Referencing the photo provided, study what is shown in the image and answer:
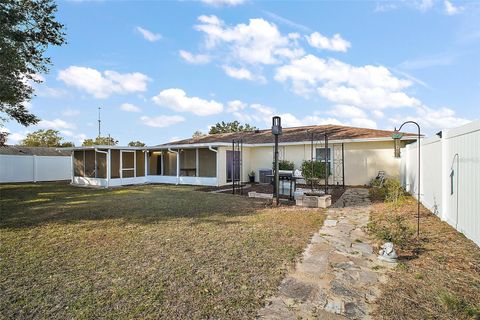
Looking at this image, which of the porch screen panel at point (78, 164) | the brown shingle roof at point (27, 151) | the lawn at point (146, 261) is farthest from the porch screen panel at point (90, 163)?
the lawn at point (146, 261)

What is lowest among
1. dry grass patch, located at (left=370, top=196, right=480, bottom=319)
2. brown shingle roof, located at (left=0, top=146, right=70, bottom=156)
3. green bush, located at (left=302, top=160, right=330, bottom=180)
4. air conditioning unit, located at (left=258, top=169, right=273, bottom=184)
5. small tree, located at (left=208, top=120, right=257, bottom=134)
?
dry grass patch, located at (left=370, top=196, right=480, bottom=319)

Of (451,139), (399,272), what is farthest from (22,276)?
(451,139)

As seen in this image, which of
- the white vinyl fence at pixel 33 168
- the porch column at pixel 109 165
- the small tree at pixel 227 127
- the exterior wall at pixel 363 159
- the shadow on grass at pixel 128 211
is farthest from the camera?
the small tree at pixel 227 127

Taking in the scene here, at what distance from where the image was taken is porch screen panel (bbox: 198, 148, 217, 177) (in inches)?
614

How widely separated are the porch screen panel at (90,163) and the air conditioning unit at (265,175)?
10032 millimetres

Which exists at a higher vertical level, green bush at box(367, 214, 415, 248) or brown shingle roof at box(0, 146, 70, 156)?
brown shingle roof at box(0, 146, 70, 156)

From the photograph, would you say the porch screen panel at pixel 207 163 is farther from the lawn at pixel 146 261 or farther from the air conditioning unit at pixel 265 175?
the lawn at pixel 146 261

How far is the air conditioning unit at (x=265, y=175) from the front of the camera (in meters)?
15.5

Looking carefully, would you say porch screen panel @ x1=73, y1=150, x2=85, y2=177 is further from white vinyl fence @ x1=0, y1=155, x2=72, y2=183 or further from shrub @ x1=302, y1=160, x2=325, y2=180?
shrub @ x1=302, y1=160, x2=325, y2=180

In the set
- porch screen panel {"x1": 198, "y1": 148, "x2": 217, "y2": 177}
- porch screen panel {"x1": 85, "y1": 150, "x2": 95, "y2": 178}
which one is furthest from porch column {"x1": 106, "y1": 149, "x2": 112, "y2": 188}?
porch screen panel {"x1": 198, "y1": 148, "x2": 217, "y2": 177}

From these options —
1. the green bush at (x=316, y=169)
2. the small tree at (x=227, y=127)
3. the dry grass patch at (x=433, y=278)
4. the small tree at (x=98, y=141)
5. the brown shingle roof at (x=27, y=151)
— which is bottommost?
the dry grass patch at (x=433, y=278)

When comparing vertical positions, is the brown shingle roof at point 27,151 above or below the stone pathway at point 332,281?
above

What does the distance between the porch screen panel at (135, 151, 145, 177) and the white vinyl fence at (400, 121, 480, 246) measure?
1534cm

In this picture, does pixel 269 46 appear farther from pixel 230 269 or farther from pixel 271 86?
pixel 230 269
